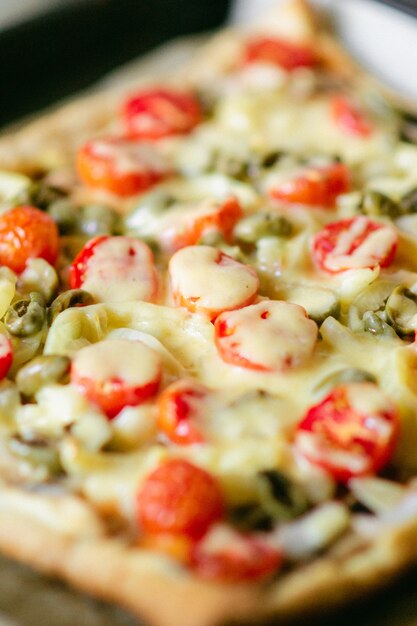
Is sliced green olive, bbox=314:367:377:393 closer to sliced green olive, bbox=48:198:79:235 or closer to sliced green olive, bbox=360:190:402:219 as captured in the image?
sliced green olive, bbox=360:190:402:219

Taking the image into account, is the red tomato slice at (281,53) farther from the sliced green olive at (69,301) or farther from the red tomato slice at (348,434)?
the red tomato slice at (348,434)

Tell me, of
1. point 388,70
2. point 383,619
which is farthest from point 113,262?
point 388,70

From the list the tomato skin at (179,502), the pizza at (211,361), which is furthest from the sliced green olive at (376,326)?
the tomato skin at (179,502)

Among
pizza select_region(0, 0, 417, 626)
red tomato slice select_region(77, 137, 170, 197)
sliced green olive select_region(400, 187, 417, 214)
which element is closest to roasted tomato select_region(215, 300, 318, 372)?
pizza select_region(0, 0, 417, 626)

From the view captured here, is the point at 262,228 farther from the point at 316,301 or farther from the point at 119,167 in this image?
the point at 119,167

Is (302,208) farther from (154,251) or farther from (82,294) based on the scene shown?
(82,294)
